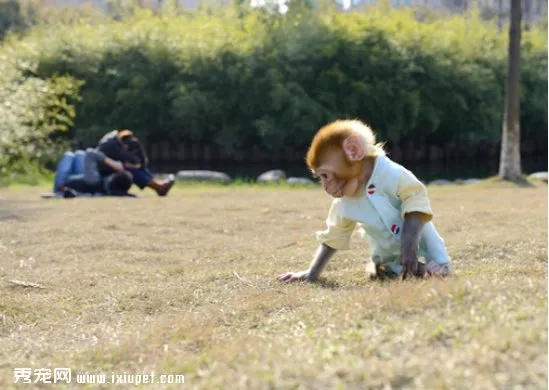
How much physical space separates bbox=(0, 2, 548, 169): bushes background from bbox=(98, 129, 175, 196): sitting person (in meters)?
7.87

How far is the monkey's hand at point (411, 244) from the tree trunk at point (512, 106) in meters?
13.8

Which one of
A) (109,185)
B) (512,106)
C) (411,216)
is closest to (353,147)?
(411,216)

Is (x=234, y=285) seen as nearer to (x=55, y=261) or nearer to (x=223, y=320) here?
(x=223, y=320)

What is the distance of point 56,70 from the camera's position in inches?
942

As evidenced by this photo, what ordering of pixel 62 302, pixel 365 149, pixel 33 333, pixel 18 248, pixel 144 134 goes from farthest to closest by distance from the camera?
pixel 144 134 < pixel 18 248 < pixel 62 302 < pixel 365 149 < pixel 33 333

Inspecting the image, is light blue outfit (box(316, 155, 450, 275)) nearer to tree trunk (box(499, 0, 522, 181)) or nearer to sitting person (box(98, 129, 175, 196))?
sitting person (box(98, 129, 175, 196))

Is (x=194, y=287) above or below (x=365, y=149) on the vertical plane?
below

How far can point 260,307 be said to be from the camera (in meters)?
4.30

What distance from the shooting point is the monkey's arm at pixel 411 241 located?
15.2ft

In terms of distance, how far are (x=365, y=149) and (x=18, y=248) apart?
12.9ft

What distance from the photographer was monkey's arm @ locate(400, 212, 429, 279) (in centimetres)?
463

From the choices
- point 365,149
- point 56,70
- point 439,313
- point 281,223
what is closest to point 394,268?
point 365,149

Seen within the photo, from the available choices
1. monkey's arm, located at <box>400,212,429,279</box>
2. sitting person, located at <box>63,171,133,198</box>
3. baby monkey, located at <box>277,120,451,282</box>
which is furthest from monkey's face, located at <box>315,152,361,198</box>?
sitting person, located at <box>63,171,133,198</box>

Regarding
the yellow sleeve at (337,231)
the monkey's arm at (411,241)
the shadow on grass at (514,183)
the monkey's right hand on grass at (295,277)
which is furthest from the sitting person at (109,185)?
the monkey's arm at (411,241)
